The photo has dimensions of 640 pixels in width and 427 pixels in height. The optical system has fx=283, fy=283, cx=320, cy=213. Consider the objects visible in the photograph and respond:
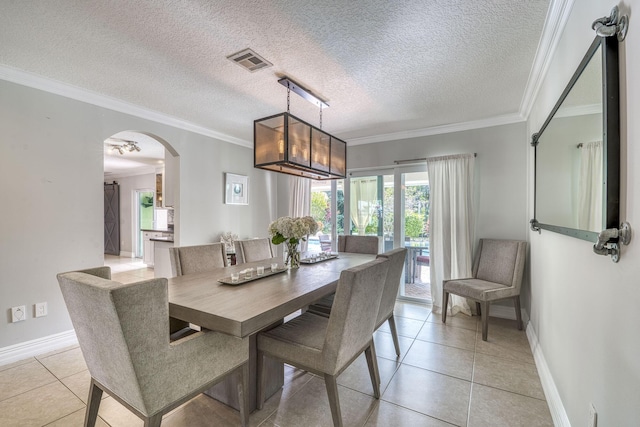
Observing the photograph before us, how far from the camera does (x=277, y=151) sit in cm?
230

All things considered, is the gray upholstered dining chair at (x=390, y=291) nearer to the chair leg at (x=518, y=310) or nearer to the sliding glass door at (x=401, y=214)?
the chair leg at (x=518, y=310)

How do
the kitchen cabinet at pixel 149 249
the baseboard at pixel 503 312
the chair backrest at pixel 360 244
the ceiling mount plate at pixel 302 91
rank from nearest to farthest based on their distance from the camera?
the ceiling mount plate at pixel 302 91
the baseboard at pixel 503 312
the chair backrest at pixel 360 244
the kitchen cabinet at pixel 149 249

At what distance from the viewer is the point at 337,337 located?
59.3 inches

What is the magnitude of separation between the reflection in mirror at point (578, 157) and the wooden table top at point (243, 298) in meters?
1.40

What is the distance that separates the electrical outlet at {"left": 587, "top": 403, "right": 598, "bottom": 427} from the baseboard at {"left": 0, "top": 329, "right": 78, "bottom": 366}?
3.91 m

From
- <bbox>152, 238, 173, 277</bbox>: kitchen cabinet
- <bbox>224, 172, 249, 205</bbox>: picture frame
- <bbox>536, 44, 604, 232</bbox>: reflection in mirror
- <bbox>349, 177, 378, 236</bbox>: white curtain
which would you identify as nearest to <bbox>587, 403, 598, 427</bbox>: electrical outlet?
<bbox>536, 44, 604, 232</bbox>: reflection in mirror

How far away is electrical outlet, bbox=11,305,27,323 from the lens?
2441 mm

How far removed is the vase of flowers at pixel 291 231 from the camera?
7.95 feet

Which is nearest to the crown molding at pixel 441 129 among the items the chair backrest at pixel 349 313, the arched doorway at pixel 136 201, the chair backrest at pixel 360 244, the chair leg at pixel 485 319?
the chair backrest at pixel 360 244

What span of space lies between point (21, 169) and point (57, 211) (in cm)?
44

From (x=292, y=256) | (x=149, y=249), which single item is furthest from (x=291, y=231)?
(x=149, y=249)

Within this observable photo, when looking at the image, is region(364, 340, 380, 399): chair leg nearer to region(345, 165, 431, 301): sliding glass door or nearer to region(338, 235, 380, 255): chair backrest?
region(338, 235, 380, 255): chair backrest

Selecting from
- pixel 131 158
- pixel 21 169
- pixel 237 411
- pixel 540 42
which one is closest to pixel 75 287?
pixel 237 411

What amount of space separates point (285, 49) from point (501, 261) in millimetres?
3140
